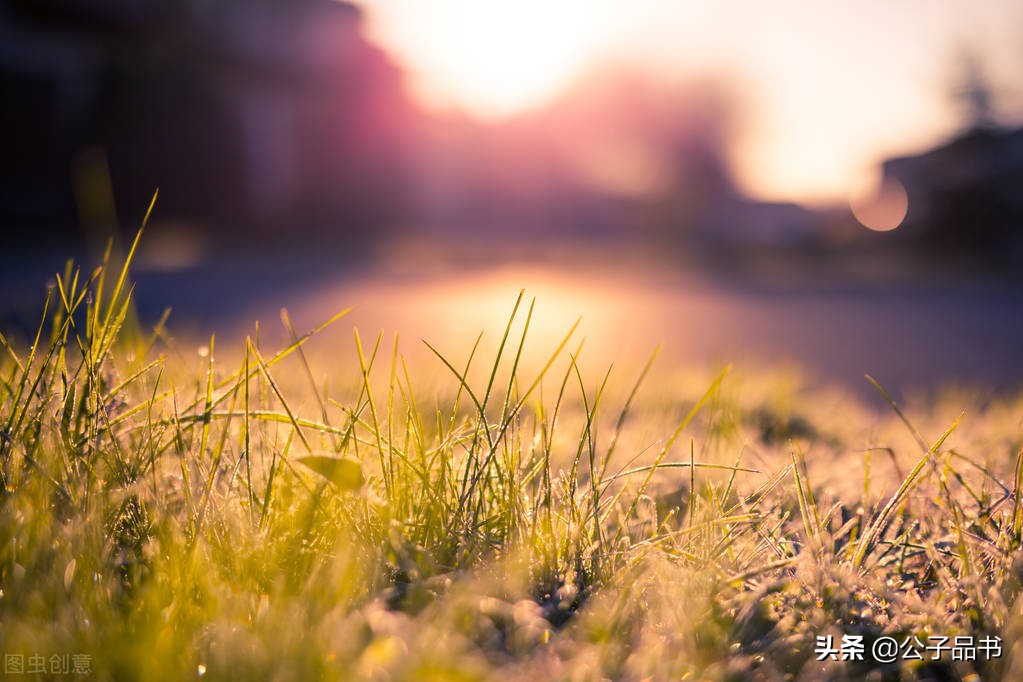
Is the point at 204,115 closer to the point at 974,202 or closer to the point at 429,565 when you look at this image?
the point at 429,565

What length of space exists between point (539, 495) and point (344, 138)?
754 inches

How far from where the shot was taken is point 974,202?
2084 centimetres

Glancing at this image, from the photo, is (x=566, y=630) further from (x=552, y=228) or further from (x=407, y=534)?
(x=552, y=228)

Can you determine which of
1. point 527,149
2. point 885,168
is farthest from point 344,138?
point 885,168

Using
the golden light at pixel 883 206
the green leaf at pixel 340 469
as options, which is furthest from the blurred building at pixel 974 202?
the green leaf at pixel 340 469

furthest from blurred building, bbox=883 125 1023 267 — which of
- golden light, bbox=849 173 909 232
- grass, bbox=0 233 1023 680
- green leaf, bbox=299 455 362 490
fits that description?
green leaf, bbox=299 455 362 490

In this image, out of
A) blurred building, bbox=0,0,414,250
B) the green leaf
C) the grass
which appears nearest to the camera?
the grass

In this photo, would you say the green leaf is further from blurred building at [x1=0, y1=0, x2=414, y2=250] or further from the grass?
blurred building at [x1=0, y1=0, x2=414, y2=250]

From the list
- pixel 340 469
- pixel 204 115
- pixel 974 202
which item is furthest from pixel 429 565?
pixel 974 202

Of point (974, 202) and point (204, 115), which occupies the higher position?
point (204, 115)

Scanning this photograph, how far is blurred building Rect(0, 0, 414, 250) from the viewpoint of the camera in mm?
14602

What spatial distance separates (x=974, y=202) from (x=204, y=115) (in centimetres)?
1942

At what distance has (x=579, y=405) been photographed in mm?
2707

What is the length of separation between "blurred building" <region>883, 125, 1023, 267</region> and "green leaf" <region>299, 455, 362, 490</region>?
75.3 ft
